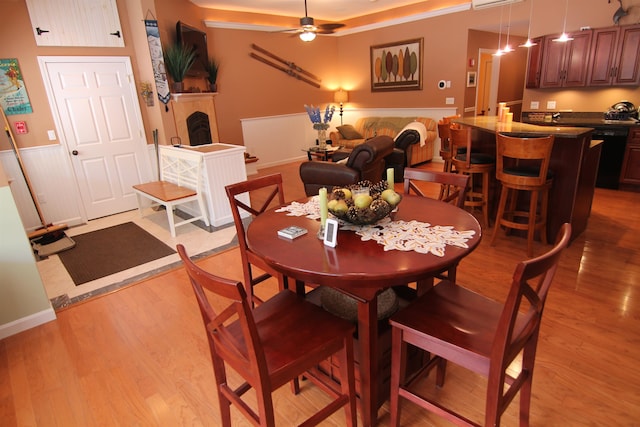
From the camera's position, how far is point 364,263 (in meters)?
1.39

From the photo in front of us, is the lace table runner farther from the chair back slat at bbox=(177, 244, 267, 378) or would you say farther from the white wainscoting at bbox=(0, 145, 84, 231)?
the white wainscoting at bbox=(0, 145, 84, 231)

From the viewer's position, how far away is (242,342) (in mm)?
1387

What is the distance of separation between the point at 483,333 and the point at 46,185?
5.10m

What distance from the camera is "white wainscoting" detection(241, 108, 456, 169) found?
7099 mm

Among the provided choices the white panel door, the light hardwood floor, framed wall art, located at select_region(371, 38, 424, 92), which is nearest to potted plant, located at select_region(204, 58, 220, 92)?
the white panel door

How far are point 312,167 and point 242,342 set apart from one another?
3.08 meters

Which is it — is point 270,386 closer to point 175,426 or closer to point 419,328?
point 419,328

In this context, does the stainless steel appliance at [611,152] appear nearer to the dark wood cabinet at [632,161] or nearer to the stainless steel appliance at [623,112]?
the dark wood cabinet at [632,161]

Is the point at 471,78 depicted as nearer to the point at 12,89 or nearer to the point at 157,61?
the point at 157,61

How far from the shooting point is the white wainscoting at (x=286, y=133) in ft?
23.3

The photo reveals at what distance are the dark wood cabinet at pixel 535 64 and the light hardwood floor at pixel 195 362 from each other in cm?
341

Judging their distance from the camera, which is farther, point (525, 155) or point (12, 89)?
point (12, 89)

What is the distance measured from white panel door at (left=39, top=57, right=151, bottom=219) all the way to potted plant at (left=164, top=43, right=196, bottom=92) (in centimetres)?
52

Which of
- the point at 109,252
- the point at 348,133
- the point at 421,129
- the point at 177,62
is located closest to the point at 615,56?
the point at 421,129
